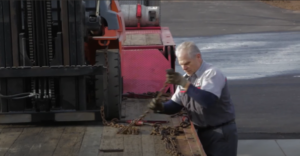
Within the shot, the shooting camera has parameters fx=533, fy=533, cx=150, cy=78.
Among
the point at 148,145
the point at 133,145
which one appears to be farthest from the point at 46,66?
the point at 148,145

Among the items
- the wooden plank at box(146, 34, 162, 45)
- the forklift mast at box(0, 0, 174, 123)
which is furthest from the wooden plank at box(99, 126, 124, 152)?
the wooden plank at box(146, 34, 162, 45)

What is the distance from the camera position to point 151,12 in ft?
40.1

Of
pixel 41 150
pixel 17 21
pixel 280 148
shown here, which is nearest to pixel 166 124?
pixel 41 150

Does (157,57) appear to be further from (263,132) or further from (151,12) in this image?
(151,12)

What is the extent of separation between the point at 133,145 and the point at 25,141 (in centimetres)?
105

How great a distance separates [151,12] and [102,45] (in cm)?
581

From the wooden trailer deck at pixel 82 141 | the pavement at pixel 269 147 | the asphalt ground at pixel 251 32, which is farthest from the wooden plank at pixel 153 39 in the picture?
the wooden trailer deck at pixel 82 141

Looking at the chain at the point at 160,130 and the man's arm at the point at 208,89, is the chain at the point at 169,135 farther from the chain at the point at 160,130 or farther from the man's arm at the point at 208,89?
the man's arm at the point at 208,89

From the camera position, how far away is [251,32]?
2100cm

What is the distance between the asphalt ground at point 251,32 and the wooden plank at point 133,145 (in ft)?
10.5

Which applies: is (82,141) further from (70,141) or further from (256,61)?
(256,61)

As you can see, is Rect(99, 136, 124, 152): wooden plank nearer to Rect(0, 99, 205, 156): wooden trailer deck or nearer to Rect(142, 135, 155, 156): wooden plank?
Rect(0, 99, 205, 156): wooden trailer deck

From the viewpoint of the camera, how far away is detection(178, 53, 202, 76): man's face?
4414mm

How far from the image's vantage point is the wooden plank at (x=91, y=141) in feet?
15.6
